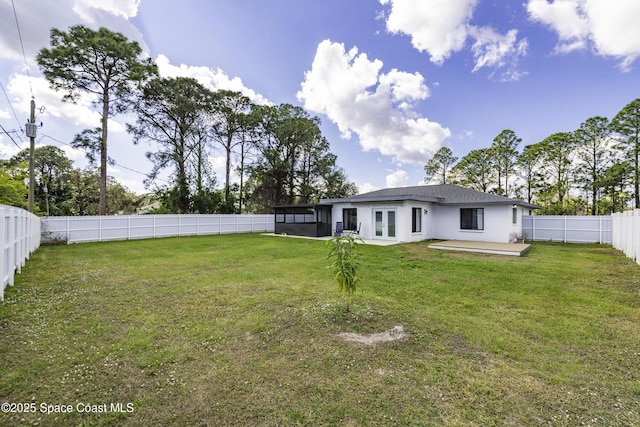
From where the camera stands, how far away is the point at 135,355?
287cm

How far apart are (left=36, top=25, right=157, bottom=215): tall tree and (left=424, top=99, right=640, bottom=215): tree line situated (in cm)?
2621

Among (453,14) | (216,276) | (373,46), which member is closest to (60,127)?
(216,276)

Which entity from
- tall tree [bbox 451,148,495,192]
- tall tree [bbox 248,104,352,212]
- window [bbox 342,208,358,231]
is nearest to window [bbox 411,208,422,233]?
window [bbox 342,208,358,231]

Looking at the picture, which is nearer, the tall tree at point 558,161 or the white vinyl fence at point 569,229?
the white vinyl fence at point 569,229

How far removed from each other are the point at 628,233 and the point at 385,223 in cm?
836

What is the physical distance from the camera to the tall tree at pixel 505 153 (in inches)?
894

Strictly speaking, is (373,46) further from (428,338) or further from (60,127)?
(60,127)

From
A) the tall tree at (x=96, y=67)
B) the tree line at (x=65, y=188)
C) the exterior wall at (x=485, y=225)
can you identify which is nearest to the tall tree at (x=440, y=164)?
the exterior wall at (x=485, y=225)

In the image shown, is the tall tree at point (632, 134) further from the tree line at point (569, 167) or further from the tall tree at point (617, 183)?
the tall tree at point (617, 183)

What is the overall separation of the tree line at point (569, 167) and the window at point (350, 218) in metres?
15.4

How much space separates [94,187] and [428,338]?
1377 inches

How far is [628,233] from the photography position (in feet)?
29.1

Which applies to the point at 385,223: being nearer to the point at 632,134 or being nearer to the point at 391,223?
the point at 391,223

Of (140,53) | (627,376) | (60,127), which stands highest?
(140,53)
